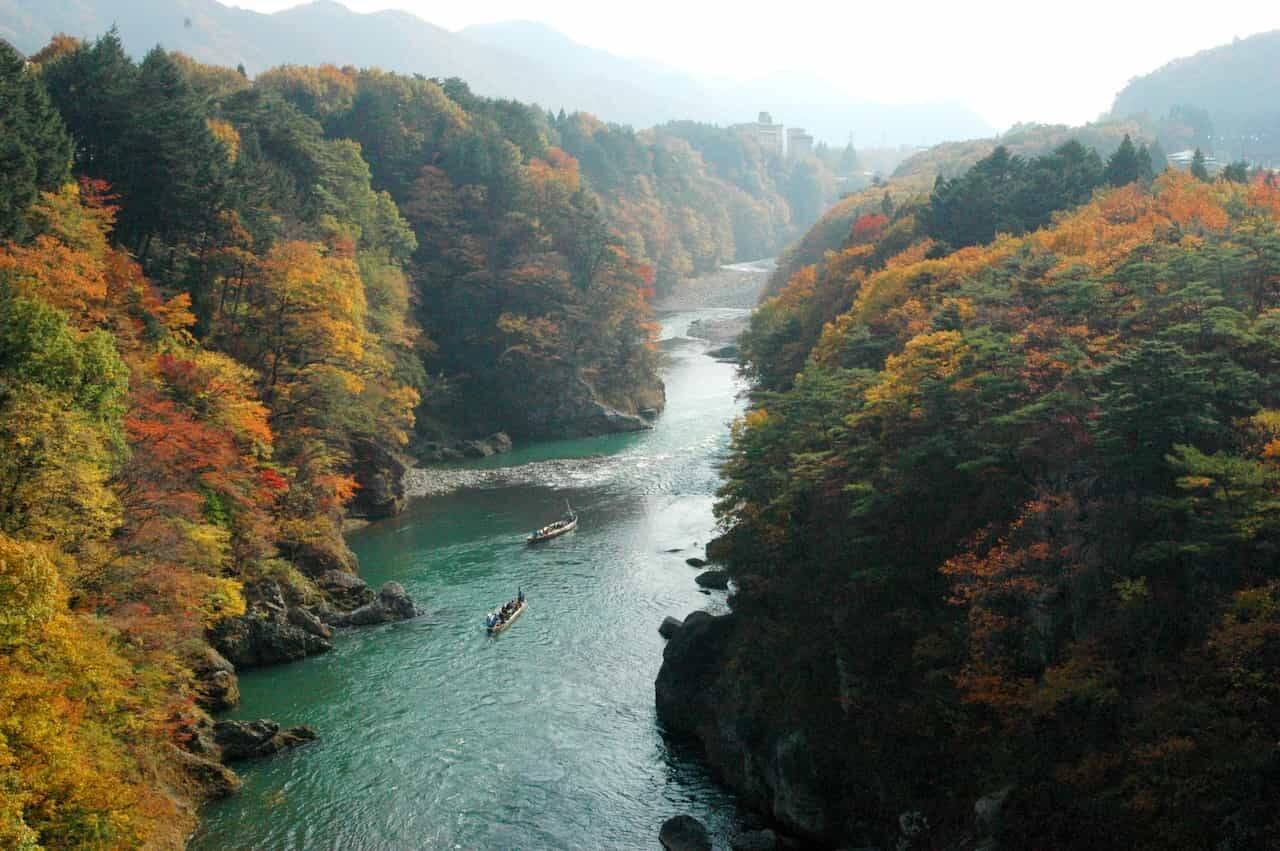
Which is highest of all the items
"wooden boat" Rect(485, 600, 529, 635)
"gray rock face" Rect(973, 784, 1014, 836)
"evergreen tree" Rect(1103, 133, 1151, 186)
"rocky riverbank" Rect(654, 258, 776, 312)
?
"evergreen tree" Rect(1103, 133, 1151, 186)

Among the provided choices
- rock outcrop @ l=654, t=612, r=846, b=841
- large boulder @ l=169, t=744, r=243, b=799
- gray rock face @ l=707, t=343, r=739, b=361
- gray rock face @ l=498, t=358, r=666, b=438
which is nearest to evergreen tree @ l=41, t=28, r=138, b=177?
large boulder @ l=169, t=744, r=243, b=799

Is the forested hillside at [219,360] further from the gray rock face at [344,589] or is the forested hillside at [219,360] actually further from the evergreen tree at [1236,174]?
the evergreen tree at [1236,174]

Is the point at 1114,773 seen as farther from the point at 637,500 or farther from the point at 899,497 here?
the point at 637,500

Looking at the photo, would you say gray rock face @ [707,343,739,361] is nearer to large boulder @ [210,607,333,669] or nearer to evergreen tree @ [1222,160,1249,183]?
evergreen tree @ [1222,160,1249,183]

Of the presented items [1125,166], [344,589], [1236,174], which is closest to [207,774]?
[344,589]

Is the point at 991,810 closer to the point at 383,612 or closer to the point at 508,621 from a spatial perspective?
the point at 508,621

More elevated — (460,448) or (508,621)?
(460,448)
